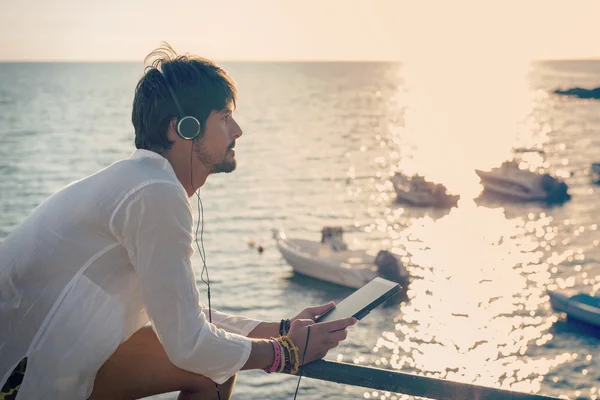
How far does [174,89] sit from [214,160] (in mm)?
278

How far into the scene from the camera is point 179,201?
7.77ft

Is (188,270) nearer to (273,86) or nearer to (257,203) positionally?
(257,203)

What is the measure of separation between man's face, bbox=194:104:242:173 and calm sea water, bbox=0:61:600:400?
971 mm

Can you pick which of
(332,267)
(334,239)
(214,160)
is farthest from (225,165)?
(334,239)

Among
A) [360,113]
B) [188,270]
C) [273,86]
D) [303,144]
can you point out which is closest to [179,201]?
[188,270]

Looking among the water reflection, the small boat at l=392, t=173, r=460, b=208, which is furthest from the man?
the small boat at l=392, t=173, r=460, b=208

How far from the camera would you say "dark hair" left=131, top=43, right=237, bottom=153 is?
2.51 meters

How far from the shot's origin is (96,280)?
2.42 meters

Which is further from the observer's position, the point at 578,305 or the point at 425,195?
the point at 425,195

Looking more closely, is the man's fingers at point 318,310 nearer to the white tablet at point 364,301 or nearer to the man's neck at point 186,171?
the white tablet at point 364,301

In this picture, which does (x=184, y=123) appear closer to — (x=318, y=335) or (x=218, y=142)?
(x=218, y=142)

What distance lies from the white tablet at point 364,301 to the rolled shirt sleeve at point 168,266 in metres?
0.55

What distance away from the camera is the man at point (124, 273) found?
2.36 metres

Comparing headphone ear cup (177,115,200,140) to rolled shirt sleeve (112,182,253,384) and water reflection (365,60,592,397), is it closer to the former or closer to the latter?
rolled shirt sleeve (112,182,253,384)
